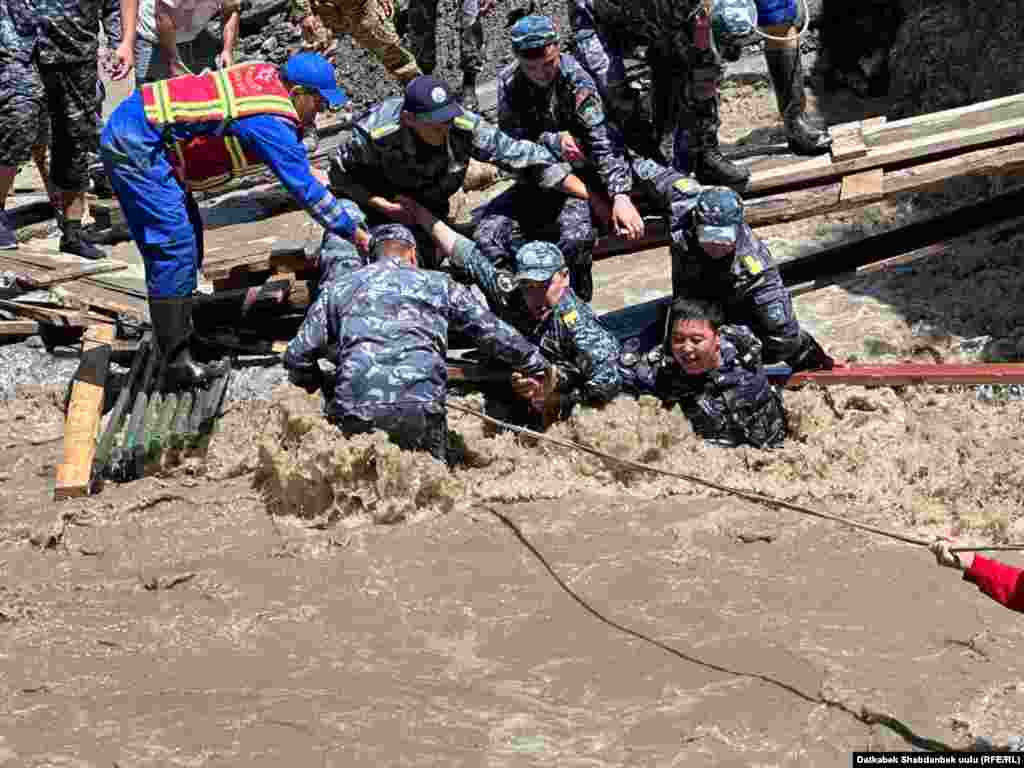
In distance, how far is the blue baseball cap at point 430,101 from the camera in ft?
22.9

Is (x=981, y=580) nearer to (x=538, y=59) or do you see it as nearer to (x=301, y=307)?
(x=538, y=59)

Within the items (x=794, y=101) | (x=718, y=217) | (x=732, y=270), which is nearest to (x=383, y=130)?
(x=718, y=217)

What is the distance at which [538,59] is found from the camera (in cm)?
722

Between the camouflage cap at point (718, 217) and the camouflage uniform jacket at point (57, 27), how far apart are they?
3.74m

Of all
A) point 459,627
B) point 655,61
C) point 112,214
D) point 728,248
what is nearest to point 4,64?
point 112,214

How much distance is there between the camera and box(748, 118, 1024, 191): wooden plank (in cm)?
772

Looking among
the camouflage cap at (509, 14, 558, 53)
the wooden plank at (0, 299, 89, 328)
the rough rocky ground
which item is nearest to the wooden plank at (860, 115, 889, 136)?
the rough rocky ground

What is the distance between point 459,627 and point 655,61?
3655mm

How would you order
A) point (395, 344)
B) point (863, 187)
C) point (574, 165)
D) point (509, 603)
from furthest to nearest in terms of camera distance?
point (863, 187)
point (574, 165)
point (395, 344)
point (509, 603)

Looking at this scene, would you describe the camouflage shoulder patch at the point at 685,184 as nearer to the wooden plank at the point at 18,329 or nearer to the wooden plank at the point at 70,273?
the wooden plank at the point at 70,273

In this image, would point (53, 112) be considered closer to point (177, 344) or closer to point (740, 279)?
point (177, 344)

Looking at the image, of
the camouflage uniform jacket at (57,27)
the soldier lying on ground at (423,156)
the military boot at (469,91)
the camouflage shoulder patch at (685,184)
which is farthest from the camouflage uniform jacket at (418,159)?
the military boot at (469,91)

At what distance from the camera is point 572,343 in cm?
673

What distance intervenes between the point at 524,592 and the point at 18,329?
3690mm
